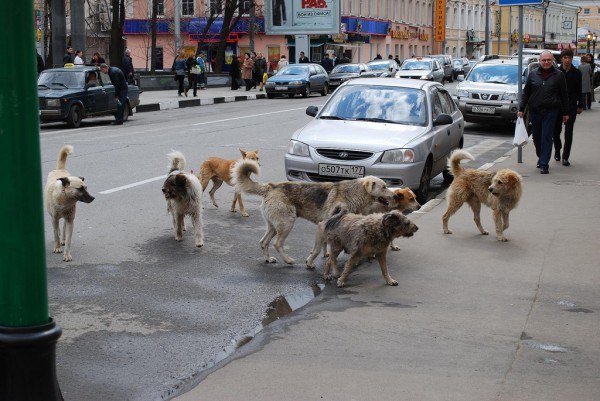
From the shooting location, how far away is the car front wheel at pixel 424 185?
38.7ft

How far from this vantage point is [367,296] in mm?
7191

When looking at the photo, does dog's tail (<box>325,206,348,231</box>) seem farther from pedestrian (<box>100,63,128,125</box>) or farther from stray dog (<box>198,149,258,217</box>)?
pedestrian (<box>100,63,128,125</box>)

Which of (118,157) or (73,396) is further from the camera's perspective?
(118,157)

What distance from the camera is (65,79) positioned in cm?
2392

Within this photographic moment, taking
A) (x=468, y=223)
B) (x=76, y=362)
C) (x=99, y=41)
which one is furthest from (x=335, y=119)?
(x=99, y=41)

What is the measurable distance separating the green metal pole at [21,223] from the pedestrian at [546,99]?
11.3 m

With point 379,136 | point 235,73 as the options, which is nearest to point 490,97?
point 379,136

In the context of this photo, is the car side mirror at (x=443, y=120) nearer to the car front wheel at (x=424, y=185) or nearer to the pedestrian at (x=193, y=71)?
the car front wheel at (x=424, y=185)

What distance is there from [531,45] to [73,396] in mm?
114517

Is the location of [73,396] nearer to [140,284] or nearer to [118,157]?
[140,284]

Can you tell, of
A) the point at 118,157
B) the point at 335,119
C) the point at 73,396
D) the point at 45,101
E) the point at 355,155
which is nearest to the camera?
the point at 73,396

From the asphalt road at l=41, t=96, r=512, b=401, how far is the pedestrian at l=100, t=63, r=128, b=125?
959 cm

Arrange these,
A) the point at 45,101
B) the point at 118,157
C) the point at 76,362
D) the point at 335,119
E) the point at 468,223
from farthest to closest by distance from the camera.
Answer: the point at 45,101 → the point at 118,157 → the point at 335,119 → the point at 468,223 → the point at 76,362

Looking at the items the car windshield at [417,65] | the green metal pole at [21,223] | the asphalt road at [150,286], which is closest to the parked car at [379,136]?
the asphalt road at [150,286]
